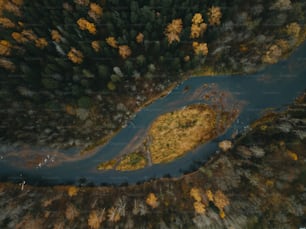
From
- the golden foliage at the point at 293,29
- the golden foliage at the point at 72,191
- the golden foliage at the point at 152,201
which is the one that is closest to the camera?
the golden foliage at the point at 293,29

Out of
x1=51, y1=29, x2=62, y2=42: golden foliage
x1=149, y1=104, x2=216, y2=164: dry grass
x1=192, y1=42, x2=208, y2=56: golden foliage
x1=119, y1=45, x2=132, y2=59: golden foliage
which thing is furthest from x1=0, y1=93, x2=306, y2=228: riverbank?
x1=51, y1=29, x2=62, y2=42: golden foliage

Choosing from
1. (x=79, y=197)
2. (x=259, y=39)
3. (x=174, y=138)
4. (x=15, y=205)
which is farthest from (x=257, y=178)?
(x=15, y=205)

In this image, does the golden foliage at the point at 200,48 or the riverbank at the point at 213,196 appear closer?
the riverbank at the point at 213,196

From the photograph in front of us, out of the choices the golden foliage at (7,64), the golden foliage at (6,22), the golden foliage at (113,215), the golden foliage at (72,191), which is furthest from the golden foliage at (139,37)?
the golden foliage at (113,215)

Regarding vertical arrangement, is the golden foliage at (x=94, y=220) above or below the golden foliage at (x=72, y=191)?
below

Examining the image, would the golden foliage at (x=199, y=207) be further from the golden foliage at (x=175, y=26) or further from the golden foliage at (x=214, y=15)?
the golden foliage at (x=214, y=15)

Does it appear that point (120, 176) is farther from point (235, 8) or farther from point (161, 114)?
point (235, 8)

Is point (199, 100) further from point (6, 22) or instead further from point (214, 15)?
point (6, 22)
